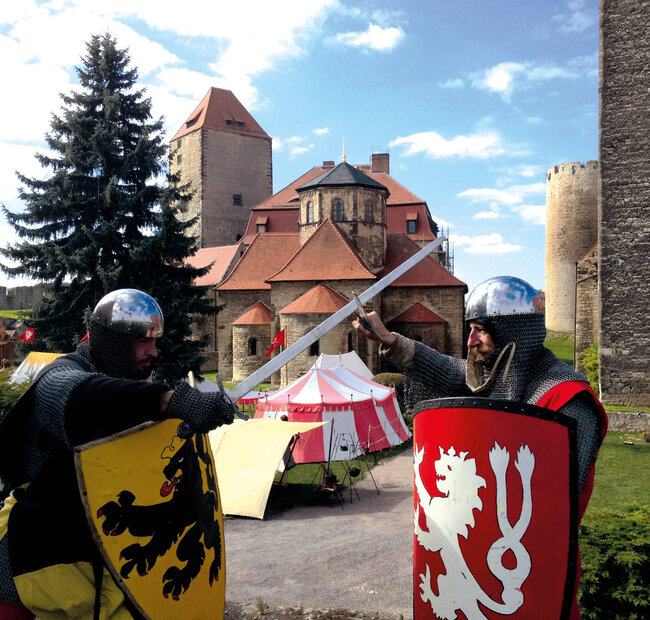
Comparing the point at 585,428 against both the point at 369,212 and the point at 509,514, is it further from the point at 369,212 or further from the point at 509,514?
the point at 369,212

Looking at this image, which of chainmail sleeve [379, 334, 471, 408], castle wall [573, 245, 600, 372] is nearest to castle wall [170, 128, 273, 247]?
castle wall [573, 245, 600, 372]

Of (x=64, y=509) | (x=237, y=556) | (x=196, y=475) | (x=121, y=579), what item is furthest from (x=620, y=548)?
(x=237, y=556)

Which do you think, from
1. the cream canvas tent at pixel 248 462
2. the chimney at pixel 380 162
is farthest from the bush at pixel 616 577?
the chimney at pixel 380 162

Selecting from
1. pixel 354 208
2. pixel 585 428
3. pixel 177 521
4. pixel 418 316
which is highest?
pixel 354 208

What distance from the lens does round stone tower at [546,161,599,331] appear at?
37500 millimetres

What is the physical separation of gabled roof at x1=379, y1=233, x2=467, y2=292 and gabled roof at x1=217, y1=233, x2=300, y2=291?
608 cm

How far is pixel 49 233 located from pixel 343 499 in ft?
40.1

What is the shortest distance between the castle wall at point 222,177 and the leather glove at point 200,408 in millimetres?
46605

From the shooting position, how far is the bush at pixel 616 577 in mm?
3506

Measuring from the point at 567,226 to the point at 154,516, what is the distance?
40228mm

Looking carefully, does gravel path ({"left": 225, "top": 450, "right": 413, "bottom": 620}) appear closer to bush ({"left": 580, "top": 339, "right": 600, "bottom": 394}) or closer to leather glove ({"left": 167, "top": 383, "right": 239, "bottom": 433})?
leather glove ({"left": 167, "top": 383, "right": 239, "bottom": 433})

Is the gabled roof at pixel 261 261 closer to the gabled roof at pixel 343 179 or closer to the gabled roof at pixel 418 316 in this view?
the gabled roof at pixel 343 179

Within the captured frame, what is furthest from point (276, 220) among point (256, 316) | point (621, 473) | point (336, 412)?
point (621, 473)

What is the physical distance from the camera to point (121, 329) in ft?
8.16
